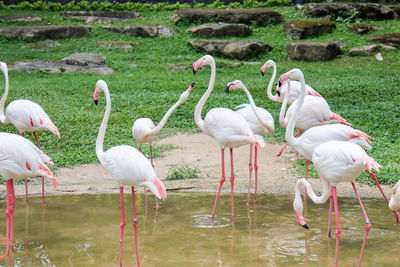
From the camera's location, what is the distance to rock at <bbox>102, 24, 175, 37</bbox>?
14446 millimetres

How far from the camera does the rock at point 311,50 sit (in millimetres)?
12320

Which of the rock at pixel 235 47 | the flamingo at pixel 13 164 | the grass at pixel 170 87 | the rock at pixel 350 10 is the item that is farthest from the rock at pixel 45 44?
the flamingo at pixel 13 164

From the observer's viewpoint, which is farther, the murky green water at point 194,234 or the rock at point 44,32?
the rock at point 44,32

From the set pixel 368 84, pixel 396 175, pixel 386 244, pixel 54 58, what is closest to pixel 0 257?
pixel 386 244

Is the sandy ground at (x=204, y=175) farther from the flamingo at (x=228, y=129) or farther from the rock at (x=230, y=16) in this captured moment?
the rock at (x=230, y=16)

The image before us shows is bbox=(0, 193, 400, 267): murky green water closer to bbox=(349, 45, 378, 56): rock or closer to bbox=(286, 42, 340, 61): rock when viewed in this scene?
bbox=(286, 42, 340, 61): rock

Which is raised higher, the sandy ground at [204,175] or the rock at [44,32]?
the rock at [44,32]

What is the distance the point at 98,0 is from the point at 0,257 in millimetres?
14465

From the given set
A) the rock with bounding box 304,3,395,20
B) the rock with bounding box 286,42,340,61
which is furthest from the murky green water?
the rock with bounding box 304,3,395,20

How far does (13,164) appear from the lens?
4.54 metres

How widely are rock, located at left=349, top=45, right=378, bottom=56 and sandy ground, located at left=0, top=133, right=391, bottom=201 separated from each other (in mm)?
5882

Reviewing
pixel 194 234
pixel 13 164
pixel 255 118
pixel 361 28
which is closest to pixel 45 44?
pixel 361 28

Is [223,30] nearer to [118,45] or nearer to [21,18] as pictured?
[118,45]

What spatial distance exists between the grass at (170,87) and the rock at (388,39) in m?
0.24
